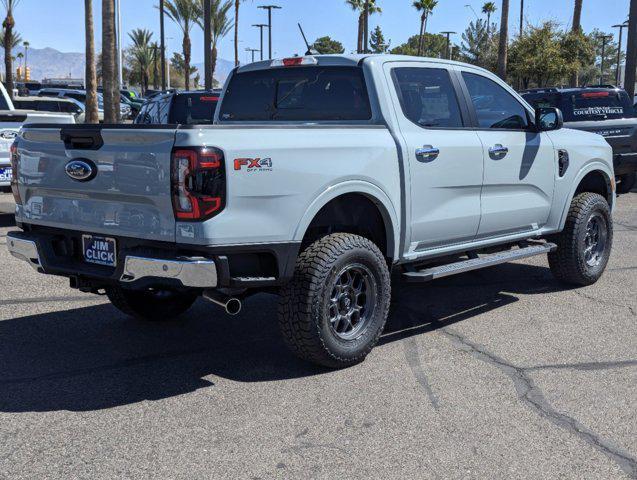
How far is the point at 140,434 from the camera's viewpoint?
3.96 m

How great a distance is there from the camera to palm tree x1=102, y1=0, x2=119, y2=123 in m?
19.2

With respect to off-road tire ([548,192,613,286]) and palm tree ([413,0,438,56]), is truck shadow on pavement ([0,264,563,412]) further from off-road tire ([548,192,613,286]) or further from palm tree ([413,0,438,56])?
palm tree ([413,0,438,56])

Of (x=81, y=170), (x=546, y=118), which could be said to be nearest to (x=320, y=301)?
(x=81, y=170)

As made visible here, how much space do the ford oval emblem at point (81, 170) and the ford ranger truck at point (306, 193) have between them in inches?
0.4

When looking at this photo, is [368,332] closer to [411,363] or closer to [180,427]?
[411,363]

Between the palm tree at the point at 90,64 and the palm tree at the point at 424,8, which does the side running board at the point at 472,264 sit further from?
the palm tree at the point at 424,8

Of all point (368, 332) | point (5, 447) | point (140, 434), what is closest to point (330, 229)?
point (368, 332)

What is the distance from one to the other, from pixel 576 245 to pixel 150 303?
3.78 meters

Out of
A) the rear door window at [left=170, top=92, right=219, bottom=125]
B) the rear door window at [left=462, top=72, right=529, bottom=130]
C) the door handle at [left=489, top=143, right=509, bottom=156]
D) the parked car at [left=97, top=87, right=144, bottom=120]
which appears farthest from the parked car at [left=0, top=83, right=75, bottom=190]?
the parked car at [left=97, top=87, right=144, bottom=120]

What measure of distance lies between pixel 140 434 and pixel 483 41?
60.4m

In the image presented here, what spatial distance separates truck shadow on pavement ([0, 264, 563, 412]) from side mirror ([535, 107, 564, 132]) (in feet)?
4.98

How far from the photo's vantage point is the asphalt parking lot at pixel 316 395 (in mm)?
3693

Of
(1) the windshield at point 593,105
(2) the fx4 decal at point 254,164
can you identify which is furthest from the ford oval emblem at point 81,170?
(1) the windshield at point 593,105

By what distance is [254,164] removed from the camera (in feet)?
14.2
